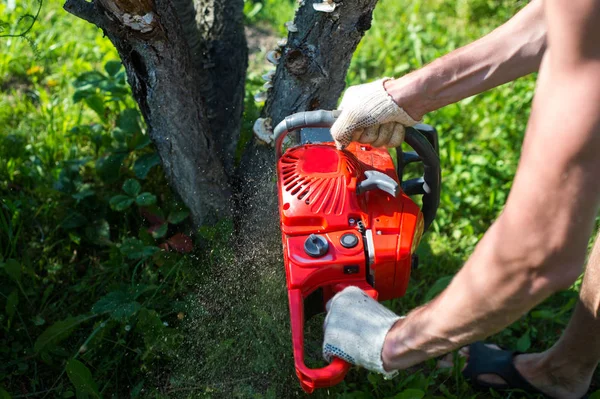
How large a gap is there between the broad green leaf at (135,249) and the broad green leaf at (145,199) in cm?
14

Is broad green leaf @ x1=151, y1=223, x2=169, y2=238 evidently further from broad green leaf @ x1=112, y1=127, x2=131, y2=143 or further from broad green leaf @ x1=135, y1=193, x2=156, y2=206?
broad green leaf @ x1=112, y1=127, x2=131, y2=143

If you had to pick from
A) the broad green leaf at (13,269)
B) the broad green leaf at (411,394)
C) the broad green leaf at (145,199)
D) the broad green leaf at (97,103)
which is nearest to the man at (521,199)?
the broad green leaf at (411,394)

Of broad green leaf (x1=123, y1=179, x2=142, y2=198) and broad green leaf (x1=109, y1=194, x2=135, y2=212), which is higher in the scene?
broad green leaf (x1=123, y1=179, x2=142, y2=198)

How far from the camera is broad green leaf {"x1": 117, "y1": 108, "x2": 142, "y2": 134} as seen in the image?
261 centimetres

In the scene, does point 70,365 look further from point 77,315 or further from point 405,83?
point 405,83

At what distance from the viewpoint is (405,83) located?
5.82ft

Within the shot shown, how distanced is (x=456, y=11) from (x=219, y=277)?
2845mm

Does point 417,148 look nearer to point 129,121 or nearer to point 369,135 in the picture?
point 369,135

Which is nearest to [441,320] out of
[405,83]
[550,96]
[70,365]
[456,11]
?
[550,96]

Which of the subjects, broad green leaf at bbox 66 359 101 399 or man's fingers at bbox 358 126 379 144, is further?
broad green leaf at bbox 66 359 101 399

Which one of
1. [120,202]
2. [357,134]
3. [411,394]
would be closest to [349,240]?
[357,134]

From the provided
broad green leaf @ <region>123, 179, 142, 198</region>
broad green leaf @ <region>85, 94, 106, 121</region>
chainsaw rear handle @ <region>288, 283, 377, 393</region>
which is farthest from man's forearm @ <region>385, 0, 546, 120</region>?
broad green leaf @ <region>85, 94, 106, 121</region>

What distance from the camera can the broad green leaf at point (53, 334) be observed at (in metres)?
2.08

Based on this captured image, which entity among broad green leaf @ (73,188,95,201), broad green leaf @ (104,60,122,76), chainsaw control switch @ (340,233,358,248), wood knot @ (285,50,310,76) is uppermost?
broad green leaf @ (104,60,122,76)
